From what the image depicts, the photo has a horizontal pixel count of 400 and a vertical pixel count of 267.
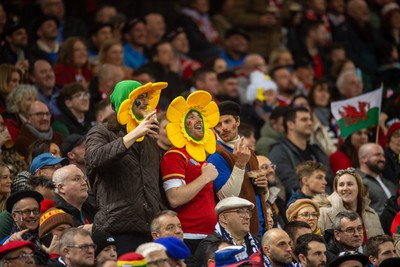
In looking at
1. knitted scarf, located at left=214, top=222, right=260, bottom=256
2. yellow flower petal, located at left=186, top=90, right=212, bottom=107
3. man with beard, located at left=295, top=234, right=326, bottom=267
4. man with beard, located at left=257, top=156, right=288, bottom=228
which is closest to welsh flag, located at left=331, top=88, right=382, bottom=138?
man with beard, located at left=257, top=156, right=288, bottom=228

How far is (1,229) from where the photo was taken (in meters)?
10.4

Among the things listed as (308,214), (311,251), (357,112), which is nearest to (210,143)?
(311,251)

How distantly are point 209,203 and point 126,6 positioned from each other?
8435 millimetres

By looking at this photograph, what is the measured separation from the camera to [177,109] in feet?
34.1

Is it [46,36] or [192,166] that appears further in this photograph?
[46,36]

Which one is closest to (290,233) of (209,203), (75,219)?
(209,203)

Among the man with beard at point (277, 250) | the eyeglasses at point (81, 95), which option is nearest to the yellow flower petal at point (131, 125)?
the man with beard at point (277, 250)

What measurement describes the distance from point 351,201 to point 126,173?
3433 mm

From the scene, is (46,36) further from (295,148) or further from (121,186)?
(121,186)

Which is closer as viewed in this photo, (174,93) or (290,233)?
(290,233)

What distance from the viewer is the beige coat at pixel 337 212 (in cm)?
1204

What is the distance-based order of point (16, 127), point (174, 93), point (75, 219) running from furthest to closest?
1. point (174, 93)
2. point (16, 127)
3. point (75, 219)

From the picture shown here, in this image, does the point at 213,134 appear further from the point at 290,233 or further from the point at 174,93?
the point at 174,93

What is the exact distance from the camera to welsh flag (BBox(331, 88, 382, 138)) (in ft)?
46.8
